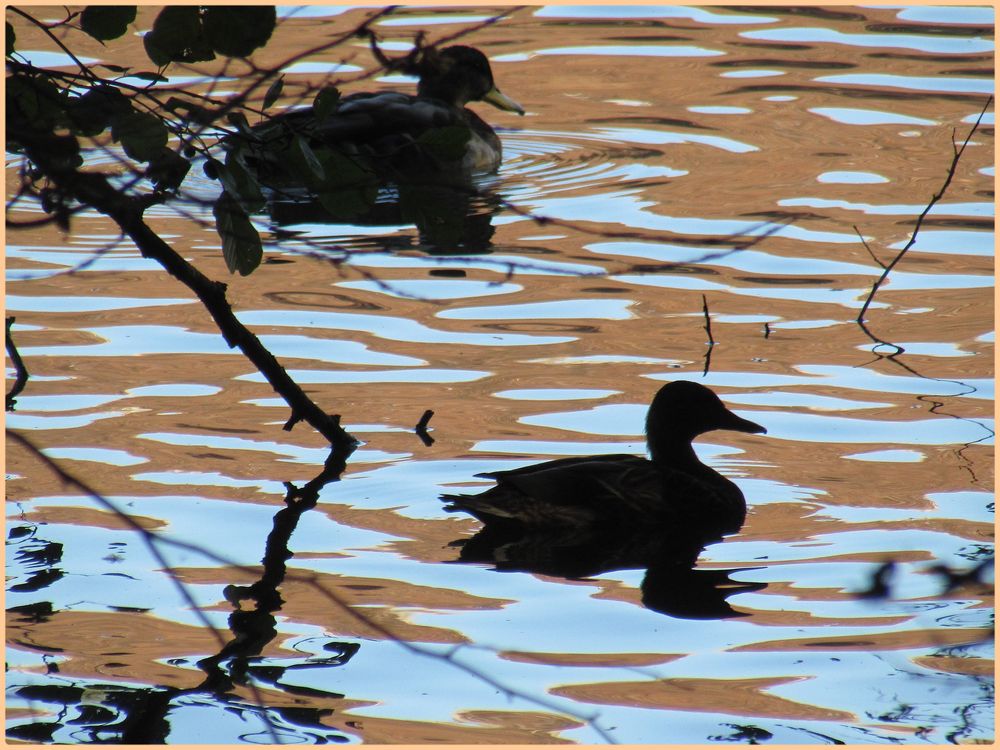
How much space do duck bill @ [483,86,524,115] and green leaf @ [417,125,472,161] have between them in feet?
34.5

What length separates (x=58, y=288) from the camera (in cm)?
1055

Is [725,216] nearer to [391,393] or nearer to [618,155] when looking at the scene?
[618,155]

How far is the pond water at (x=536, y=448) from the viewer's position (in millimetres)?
5203

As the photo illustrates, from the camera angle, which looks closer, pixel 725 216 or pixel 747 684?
pixel 747 684

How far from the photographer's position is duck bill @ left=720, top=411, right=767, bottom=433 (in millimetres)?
7555

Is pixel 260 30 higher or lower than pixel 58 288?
higher

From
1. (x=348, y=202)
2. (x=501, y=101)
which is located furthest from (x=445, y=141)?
(x=501, y=101)

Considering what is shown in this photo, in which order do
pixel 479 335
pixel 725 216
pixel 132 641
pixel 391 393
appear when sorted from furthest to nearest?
1. pixel 725 216
2. pixel 479 335
3. pixel 391 393
4. pixel 132 641

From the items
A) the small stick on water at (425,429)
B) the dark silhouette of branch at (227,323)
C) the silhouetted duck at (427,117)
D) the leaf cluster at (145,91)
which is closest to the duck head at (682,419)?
the small stick on water at (425,429)

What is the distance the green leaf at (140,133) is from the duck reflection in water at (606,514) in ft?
7.61

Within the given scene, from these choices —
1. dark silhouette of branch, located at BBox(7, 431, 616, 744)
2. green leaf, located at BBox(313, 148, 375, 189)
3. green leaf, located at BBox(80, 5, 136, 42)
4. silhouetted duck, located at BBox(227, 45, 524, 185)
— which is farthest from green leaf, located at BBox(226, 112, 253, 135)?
silhouetted duck, located at BBox(227, 45, 524, 185)

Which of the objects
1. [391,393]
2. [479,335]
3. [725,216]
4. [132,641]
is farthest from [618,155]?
[132,641]

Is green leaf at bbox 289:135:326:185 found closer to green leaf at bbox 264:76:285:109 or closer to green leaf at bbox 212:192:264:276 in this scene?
green leaf at bbox 264:76:285:109

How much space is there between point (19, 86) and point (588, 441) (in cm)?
359
